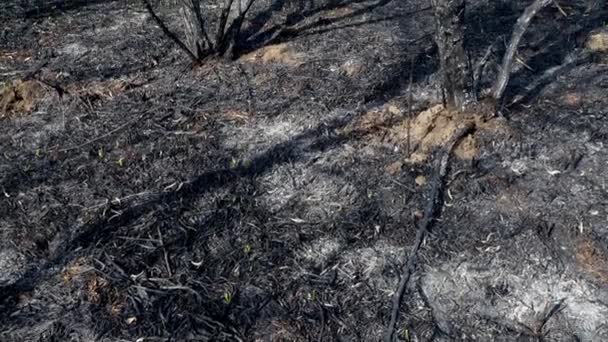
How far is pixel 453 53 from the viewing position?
383 cm

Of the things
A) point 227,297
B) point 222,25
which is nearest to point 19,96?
point 222,25

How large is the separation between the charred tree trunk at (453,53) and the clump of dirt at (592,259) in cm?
118

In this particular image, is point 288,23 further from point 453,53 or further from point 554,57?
point 554,57

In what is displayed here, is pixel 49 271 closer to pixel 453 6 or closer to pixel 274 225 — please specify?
pixel 274 225

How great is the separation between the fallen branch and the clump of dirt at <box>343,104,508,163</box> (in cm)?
5

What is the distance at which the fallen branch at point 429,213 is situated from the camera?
2863 mm

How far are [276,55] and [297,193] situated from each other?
1736 mm

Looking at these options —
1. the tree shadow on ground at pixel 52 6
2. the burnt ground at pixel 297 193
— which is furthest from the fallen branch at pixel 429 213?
the tree shadow on ground at pixel 52 6

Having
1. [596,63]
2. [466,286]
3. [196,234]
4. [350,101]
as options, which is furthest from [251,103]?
[596,63]

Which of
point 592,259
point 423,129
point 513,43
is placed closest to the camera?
point 592,259

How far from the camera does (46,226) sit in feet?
11.1

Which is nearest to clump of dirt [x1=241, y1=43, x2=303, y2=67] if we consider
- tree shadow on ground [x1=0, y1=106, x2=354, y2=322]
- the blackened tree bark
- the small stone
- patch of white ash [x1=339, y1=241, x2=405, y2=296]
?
the blackened tree bark

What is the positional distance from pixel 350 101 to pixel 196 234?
154cm

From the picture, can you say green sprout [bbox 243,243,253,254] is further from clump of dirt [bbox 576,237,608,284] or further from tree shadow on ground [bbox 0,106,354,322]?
clump of dirt [bbox 576,237,608,284]
